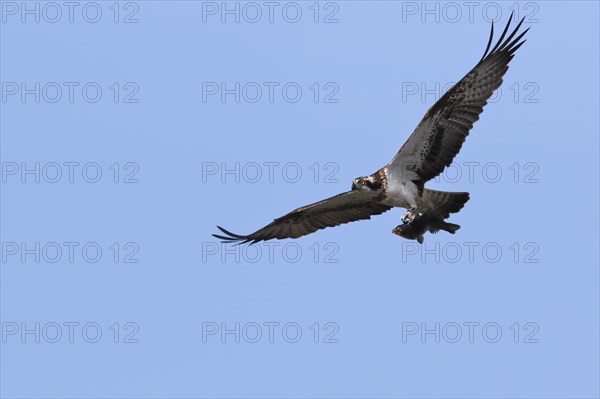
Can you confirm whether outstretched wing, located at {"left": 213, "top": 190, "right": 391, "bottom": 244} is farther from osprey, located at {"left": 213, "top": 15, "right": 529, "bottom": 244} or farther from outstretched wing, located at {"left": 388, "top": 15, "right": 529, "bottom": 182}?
outstretched wing, located at {"left": 388, "top": 15, "right": 529, "bottom": 182}

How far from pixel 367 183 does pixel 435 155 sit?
1087 mm

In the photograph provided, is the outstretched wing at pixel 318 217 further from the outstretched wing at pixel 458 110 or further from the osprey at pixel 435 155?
the outstretched wing at pixel 458 110

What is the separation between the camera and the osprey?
25.2m

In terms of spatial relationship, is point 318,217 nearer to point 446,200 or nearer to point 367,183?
point 367,183

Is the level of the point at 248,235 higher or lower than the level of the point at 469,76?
lower

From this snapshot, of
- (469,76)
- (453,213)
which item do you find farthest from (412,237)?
(469,76)

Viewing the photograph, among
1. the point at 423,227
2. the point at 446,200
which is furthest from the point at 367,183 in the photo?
the point at 446,200

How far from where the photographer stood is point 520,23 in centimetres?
2520

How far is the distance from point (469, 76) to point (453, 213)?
202 cm

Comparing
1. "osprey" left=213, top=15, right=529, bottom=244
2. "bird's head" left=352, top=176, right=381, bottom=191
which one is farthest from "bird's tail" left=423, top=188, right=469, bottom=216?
"bird's head" left=352, top=176, right=381, bottom=191

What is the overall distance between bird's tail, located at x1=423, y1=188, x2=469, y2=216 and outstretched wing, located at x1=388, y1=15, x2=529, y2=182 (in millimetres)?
536

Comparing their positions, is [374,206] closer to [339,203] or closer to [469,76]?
[339,203]

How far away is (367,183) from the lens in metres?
25.8

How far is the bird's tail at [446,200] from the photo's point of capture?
1007 inches
